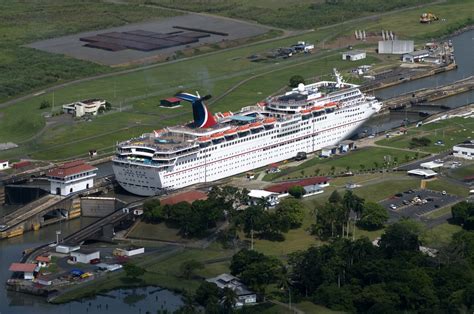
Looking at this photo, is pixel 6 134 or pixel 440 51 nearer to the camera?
pixel 6 134

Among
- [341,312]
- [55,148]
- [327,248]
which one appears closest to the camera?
[341,312]

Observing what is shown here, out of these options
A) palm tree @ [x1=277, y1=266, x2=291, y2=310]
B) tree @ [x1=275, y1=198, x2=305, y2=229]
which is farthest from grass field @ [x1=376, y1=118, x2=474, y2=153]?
palm tree @ [x1=277, y1=266, x2=291, y2=310]

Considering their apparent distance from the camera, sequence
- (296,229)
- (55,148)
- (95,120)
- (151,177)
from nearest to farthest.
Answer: (296,229) < (151,177) < (55,148) < (95,120)

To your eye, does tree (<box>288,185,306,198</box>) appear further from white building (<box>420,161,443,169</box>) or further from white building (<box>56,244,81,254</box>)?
white building (<box>56,244,81,254</box>)

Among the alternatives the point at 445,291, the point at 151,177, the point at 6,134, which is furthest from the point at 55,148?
the point at 445,291

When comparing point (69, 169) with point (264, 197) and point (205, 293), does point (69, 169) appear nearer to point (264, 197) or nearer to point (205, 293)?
point (264, 197)

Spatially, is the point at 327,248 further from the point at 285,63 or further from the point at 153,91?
the point at 285,63

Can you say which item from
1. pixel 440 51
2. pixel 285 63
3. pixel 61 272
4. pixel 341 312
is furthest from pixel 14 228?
pixel 440 51
